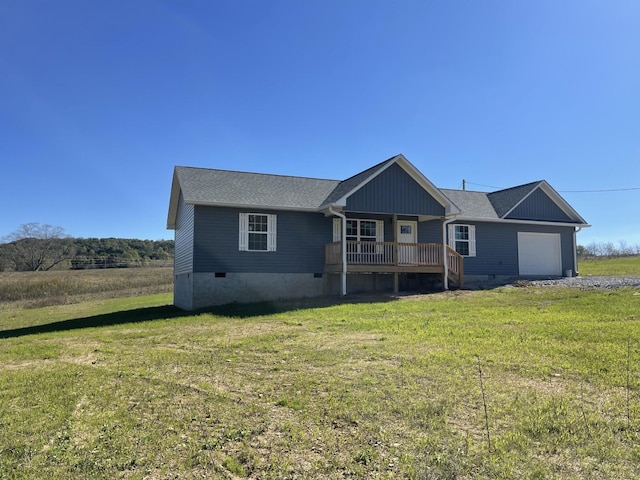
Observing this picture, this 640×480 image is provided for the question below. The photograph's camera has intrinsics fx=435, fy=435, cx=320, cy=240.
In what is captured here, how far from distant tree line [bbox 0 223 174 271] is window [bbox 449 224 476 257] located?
1654 inches

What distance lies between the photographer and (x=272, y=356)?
6840mm

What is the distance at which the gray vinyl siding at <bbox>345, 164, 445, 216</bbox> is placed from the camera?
16156 millimetres

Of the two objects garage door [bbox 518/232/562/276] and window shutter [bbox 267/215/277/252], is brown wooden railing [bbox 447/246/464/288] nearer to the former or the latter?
garage door [bbox 518/232/562/276]

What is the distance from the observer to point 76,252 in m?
62.9

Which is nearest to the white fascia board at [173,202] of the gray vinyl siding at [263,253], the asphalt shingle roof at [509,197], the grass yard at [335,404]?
the gray vinyl siding at [263,253]

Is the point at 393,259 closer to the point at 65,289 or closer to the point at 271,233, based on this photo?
the point at 271,233

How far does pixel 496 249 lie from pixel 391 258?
6.60 metres

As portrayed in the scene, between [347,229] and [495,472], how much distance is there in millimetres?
14771

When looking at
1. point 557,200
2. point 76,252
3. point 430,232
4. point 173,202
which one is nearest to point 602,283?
point 430,232

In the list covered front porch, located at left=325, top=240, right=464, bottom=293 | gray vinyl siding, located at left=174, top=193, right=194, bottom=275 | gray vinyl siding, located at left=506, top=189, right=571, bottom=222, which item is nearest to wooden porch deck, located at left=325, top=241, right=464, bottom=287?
covered front porch, located at left=325, top=240, right=464, bottom=293

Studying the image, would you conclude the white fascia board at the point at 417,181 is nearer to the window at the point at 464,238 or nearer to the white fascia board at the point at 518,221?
the white fascia board at the point at 518,221

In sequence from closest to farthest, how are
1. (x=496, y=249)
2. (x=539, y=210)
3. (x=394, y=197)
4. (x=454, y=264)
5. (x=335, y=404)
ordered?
(x=335, y=404), (x=394, y=197), (x=454, y=264), (x=496, y=249), (x=539, y=210)

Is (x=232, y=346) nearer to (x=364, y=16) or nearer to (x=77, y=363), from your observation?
(x=77, y=363)

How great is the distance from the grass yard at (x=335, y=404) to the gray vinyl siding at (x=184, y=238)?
7.60 metres
